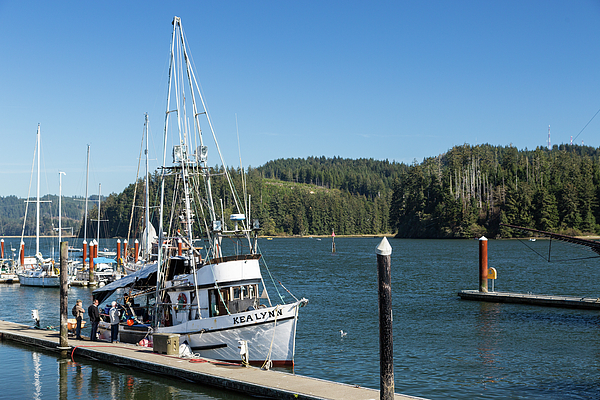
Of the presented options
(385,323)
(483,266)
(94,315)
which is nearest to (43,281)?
(94,315)

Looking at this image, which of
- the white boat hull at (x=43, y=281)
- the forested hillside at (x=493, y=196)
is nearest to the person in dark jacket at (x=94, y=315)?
the white boat hull at (x=43, y=281)

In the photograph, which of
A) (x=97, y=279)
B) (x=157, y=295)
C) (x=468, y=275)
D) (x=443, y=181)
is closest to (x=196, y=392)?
(x=157, y=295)

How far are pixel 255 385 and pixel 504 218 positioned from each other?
149 m

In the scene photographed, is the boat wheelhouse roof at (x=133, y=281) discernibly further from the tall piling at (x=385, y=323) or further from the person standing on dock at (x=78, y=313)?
the tall piling at (x=385, y=323)

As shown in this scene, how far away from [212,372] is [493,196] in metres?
160

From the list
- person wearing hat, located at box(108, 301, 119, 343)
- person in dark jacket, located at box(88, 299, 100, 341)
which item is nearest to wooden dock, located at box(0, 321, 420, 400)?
person in dark jacket, located at box(88, 299, 100, 341)

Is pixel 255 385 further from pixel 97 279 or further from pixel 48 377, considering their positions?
pixel 97 279

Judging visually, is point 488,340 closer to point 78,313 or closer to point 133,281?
point 133,281

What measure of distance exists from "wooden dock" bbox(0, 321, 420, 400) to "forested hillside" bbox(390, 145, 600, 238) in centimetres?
14461

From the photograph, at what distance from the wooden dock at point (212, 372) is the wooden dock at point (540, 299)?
2650cm

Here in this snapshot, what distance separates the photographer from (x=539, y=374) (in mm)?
23156

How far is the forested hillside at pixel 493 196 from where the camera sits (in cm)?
15275

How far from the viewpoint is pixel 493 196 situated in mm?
→ 167250

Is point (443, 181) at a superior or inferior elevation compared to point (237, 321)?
superior
